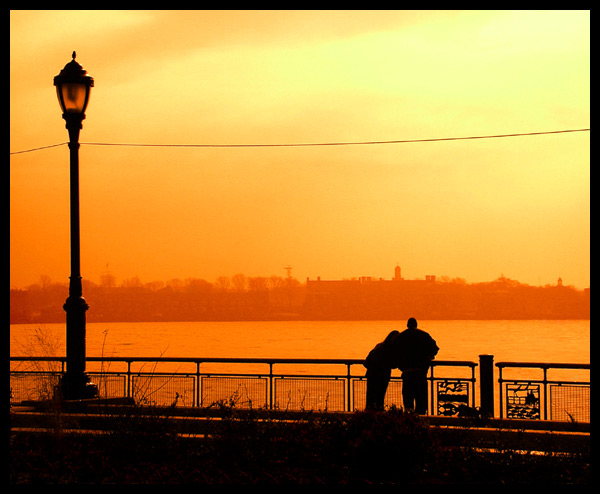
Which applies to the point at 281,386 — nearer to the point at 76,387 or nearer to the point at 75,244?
the point at 76,387

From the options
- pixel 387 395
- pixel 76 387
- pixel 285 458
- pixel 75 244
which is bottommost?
pixel 387 395

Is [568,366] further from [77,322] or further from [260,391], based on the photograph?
[77,322]

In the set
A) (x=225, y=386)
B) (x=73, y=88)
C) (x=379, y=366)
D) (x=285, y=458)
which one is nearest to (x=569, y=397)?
(x=379, y=366)

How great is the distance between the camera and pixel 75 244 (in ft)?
47.1

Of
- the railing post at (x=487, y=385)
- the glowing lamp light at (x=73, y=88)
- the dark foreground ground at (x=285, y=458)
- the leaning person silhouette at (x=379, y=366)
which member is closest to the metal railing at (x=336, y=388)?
the railing post at (x=487, y=385)

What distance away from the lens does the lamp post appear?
14.2 meters

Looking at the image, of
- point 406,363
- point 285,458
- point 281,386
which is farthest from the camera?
point 281,386

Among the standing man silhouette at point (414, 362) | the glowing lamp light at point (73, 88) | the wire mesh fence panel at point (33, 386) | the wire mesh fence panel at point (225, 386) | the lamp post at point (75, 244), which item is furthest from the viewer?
the wire mesh fence panel at point (225, 386)

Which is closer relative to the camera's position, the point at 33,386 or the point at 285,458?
the point at 285,458

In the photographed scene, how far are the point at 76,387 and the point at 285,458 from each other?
20.4 ft

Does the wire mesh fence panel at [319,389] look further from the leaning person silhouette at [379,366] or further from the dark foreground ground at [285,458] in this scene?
the dark foreground ground at [285,458]

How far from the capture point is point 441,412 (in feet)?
50.5

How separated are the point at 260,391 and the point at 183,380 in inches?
59.7

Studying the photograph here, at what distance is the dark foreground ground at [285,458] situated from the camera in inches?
327
